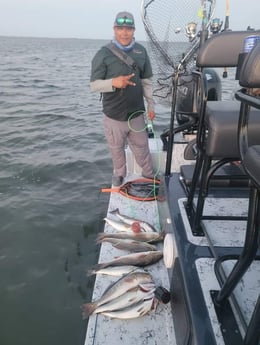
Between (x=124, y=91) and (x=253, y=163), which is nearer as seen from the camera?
(x=253, y=163)

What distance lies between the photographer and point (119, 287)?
2.72 metres

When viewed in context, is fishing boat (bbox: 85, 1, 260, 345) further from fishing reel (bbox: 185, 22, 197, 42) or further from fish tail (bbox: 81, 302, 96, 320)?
fishing reel (bbox: 185, 22, 197, 42)

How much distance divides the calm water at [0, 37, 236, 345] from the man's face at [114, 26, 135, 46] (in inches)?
107

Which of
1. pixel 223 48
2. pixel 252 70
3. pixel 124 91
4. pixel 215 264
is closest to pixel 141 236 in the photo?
pixel 215 264

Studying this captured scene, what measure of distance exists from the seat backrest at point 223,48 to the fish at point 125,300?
1736 millimetres

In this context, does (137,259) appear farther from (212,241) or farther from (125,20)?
(125,20)

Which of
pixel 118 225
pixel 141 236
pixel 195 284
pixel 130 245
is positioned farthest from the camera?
pixel 118 225

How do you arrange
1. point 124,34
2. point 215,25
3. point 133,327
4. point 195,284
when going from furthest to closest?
point 215,25, point 124,34, point 133,327, point 195,284

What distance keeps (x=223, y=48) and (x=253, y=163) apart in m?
1.11

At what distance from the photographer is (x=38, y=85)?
18594mm

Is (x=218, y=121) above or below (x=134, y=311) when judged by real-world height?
above

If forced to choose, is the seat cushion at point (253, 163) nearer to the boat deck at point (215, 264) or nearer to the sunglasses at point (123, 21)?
the boat deck at point (215, 264)

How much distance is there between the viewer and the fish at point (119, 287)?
2.61m

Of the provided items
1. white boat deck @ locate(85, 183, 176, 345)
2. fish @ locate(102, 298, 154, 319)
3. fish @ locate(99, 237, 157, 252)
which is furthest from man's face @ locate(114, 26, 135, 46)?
fish @ locate(102, 298, 154, 319)
